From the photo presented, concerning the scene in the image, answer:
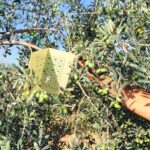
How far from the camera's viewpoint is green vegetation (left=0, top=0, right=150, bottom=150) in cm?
264

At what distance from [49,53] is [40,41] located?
2150 mm

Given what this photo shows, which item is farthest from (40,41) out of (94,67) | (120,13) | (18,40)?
(94,67)

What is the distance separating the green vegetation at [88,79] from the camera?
264 cm

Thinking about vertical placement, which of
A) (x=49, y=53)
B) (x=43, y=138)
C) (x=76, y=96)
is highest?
(x=49, y=53)

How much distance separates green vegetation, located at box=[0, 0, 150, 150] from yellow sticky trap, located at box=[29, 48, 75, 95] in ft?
0.28

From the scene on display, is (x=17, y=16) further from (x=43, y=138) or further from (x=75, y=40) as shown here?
(x=43, y=138)

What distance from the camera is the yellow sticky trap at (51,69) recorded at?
91.3 inches

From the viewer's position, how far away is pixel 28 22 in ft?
15.6

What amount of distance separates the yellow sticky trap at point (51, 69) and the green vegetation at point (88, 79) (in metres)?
0.09

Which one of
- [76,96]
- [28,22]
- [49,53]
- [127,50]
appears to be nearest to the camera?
[49,53]

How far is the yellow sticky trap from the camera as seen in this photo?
232cm

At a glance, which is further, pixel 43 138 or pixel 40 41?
pixel 40 41

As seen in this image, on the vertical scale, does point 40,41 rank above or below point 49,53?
below

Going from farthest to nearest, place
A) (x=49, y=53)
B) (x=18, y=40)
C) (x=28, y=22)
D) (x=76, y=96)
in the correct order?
(x=28, y=22) → (x=18, y=40) → (x=76, y=96) → (x=49, y=53)
